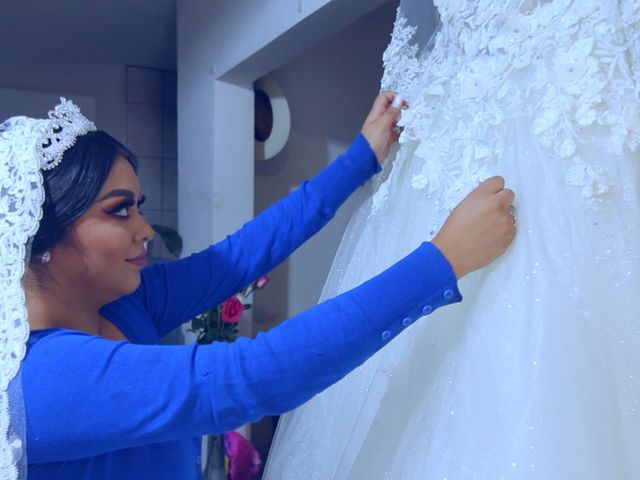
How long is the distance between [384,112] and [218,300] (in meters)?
0.38

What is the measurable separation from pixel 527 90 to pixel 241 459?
1282 mm

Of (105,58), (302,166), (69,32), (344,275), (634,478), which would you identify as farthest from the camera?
(105,58)

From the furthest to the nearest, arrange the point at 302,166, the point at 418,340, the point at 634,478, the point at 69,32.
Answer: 1. the point at 69,32
2. the point at 302,166
3. the point at 418,340
4. the point at 634,478

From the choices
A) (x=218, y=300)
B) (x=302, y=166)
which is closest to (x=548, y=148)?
(x=218, y=300)

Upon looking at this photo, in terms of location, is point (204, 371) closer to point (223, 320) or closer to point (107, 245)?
point (107, 245)

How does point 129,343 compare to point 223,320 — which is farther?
point 223,320

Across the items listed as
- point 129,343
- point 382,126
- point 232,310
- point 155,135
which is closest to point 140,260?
point 129,343

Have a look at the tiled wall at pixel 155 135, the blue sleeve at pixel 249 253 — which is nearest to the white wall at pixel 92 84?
the tiled wall at pixel 155 135

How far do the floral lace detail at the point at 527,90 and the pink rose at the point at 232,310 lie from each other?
955 millimetres

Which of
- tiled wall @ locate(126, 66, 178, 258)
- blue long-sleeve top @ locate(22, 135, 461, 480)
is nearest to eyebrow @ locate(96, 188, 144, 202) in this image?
blue long-sleeve top @ locate(22, 135, 461, 480)

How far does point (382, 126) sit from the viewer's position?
0.91 metres

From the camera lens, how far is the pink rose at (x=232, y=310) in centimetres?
162

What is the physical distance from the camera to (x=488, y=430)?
56cm

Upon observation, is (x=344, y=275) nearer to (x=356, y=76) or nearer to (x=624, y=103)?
(x=624, y=103)
